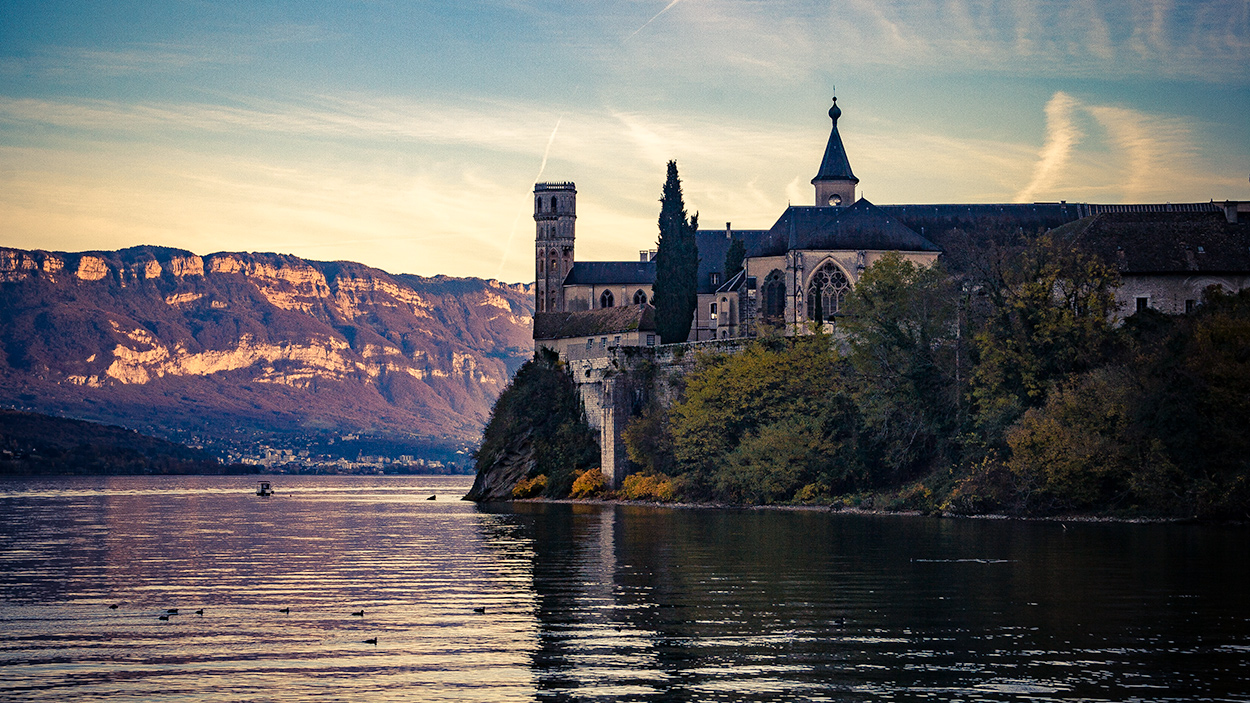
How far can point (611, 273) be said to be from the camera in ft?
489

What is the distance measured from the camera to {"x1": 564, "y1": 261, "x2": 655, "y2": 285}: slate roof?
148 meters

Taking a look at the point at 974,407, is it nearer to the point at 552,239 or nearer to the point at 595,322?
the point at 595,322

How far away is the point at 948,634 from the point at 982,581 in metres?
9.11

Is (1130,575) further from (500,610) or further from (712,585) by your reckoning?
(500,610)

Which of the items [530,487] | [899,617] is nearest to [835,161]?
[530,487]

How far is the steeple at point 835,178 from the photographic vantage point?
131 metres

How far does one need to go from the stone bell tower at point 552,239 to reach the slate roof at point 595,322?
75.5ft

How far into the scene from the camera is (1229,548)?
146ft

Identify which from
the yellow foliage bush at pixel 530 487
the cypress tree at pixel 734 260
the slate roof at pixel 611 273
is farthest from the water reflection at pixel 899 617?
the slate roof at pixel 611 273

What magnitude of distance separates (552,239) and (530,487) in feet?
184

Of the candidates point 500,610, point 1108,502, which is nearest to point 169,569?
point 500,610

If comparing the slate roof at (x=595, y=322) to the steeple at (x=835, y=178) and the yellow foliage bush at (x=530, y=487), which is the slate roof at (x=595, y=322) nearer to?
the yellow foliage bush at (x=530, y=487)

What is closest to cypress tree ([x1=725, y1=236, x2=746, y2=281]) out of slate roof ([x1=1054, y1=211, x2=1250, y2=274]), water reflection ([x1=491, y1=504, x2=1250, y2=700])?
slate roof ([x1=1054, y1=211, x2=1250, y2=274])

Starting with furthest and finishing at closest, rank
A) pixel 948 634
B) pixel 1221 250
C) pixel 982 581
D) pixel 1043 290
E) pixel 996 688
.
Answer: pixel 1221 250
pixel 1043 290
pixel 982 581
pixel 948 634
pixel 996 688
